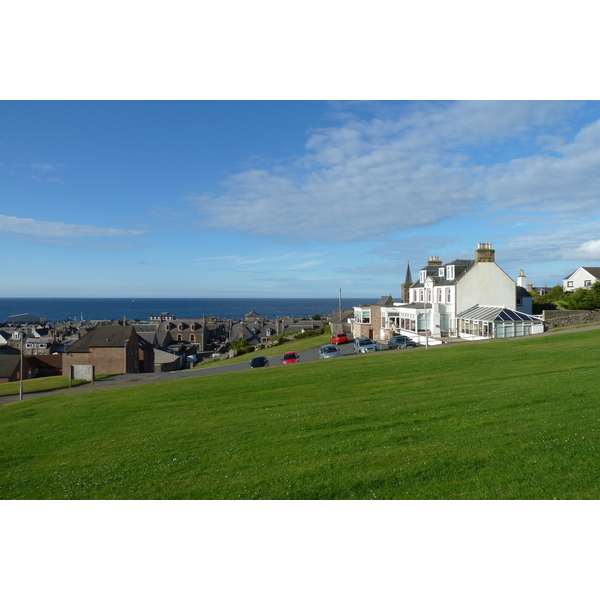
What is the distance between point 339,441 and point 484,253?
4009 cm

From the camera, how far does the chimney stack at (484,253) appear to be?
1741 inches

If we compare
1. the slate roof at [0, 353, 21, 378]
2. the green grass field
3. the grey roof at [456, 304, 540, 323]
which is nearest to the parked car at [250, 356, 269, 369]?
the green grass field

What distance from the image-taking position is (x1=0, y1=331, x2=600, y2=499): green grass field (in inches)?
303

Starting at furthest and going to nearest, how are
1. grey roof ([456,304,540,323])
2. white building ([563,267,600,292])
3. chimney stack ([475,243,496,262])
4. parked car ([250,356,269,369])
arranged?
white building ([563,267,600,292]), chimney stack ([475,243,496,262]), grey roof ([456,304,540,323]), parked car ([250,356,269,369])

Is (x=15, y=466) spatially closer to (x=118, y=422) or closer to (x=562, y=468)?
(x=118, y=422)

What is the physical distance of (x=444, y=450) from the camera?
8.77 meters

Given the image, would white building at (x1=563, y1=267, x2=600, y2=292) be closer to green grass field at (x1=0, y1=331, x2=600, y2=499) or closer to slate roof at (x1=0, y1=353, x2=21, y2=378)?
green grass field at (x1=0, y1=331, x2=600, y2=499)

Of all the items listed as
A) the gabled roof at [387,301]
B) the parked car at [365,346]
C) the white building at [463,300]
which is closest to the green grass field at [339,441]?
the parked car at [365,346]

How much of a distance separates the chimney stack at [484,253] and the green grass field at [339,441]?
26263 millimetres

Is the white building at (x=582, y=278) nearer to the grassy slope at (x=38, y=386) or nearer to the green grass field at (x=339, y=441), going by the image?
the green grass field at (x=339, y=441)

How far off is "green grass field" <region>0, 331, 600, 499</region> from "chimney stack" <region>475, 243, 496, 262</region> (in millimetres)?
26263

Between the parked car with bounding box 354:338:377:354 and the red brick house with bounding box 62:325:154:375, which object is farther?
the red brick house with bounding box 62:325:154:375

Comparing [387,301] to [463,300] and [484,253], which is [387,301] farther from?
[484,253]

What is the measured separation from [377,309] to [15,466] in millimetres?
45657
